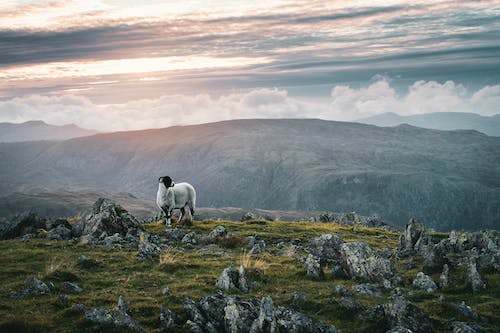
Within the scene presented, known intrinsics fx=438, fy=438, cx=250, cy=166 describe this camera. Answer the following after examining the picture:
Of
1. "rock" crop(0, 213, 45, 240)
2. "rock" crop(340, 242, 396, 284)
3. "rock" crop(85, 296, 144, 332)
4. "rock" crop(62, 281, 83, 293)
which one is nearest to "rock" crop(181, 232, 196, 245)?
"rock" crop(62, 281, 83, 293)

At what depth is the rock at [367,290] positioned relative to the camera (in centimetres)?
1747

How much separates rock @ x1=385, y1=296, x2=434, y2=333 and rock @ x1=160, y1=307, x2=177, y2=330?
697 centimetres

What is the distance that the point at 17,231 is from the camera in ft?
105

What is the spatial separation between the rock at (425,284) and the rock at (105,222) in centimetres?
1861

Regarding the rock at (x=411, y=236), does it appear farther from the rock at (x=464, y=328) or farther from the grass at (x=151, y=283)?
the rock at (x=464, y=328)

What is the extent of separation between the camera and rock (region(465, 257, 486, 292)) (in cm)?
1798

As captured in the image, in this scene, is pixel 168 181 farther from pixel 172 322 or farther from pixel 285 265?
pixel 172 322

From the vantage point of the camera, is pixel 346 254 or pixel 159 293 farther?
pixel 346 254

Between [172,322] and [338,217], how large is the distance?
40054mm

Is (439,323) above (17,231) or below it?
above

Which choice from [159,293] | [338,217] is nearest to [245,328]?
[159,293]

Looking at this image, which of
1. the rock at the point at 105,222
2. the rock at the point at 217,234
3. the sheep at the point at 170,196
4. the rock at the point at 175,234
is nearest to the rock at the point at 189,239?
the rock at the point at 175,234

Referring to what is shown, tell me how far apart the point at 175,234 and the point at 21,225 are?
12240 millimetres

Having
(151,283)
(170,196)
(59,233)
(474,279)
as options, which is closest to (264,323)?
(151,283)
